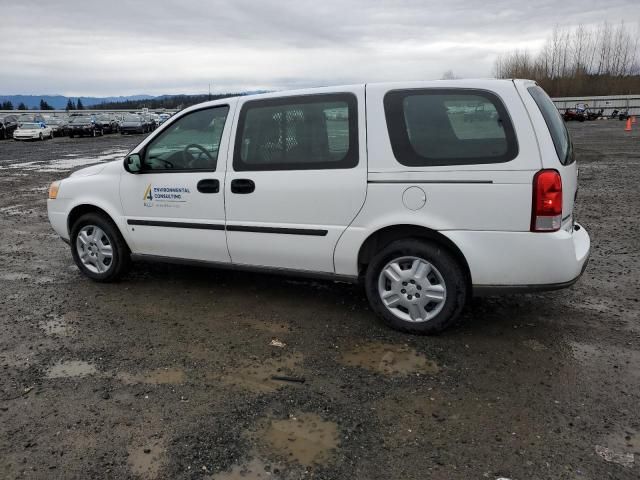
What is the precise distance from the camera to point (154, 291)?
5.33 meters

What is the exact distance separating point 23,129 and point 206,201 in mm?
35886

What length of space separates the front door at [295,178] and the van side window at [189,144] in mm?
230

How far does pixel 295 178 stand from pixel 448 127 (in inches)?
48.2

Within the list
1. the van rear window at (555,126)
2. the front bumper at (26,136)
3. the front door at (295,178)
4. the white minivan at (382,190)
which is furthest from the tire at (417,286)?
the front bumper at (26,136)

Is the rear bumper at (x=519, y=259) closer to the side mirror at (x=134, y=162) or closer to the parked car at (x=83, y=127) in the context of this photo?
the side mirror at (x=134, y=162)

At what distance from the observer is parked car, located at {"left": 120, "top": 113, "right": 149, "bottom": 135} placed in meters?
42.3

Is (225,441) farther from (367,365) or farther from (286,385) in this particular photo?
(367,365)

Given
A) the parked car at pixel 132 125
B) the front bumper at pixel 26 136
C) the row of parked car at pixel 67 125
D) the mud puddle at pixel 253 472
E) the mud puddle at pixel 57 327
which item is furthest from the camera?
the parked car at pixel 132 125

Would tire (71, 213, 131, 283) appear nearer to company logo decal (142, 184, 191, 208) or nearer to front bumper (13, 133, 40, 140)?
company logo decal (142, 184, 191, 208)

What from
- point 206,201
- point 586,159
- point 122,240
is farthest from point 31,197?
point 586,159

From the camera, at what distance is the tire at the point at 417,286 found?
3994 millimetres

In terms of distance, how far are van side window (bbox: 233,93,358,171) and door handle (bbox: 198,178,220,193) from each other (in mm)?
244

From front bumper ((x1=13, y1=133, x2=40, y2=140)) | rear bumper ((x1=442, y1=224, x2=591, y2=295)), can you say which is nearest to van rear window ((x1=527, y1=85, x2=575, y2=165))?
rear bumper ((x1=442, y1=224, x2=591, y2=295))

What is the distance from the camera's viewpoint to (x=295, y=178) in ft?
14.3
